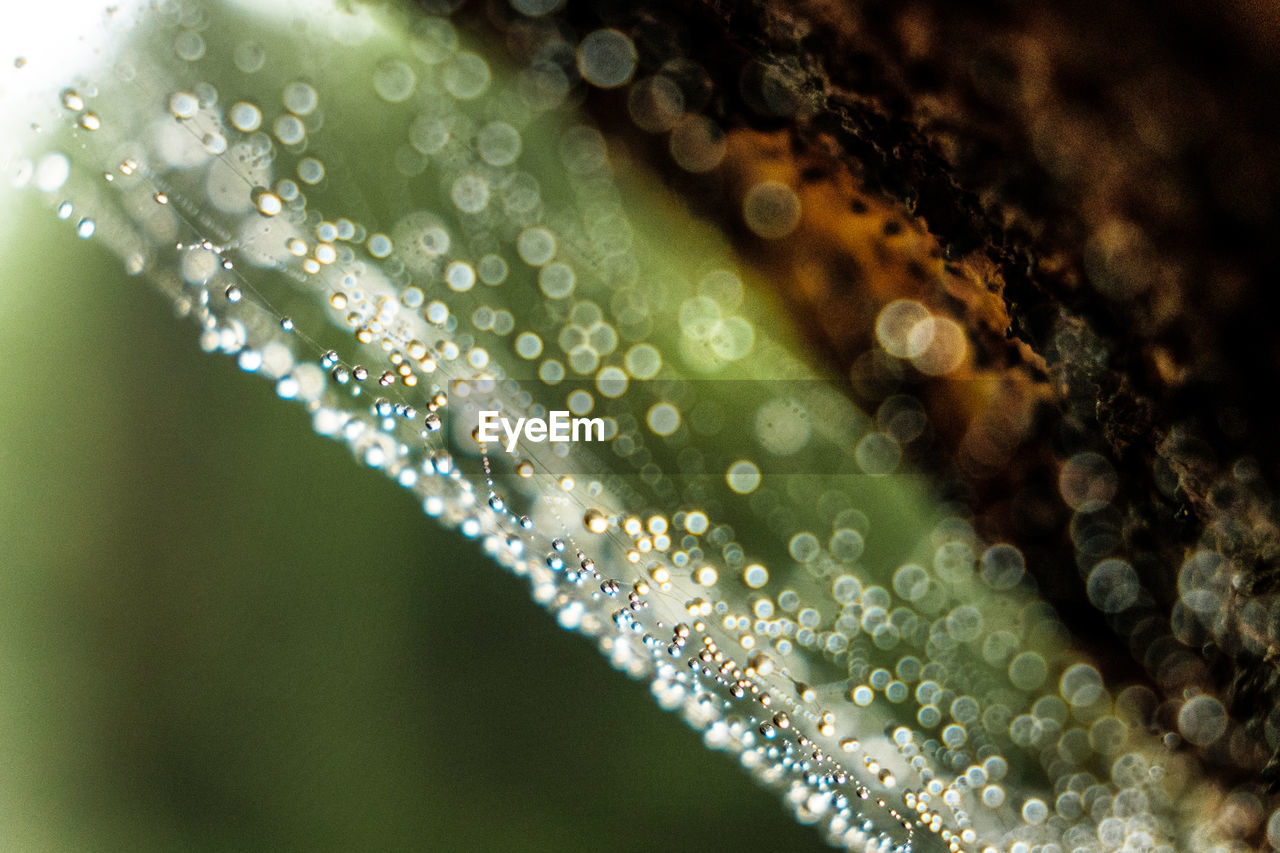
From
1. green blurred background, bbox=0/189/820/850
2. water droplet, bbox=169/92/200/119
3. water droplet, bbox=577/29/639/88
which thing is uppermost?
water droplet, bbox=577/29/639/88

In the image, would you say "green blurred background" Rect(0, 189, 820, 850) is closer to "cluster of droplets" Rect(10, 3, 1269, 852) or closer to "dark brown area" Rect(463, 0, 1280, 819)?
"cluster of droplets" Rect(10, 3, 1269, 852)

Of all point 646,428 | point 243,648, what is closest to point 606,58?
point 646,428

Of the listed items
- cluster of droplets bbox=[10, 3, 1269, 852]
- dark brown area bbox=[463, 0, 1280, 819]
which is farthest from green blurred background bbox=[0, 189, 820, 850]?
dark brown area bbox=[463, 0, 1280, 819]

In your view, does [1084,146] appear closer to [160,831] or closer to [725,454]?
[725,454]

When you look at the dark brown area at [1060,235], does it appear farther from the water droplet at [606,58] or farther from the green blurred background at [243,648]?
the green blurred background at [243,648]

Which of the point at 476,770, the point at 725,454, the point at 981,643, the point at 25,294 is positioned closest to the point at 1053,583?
the point at 981,643
